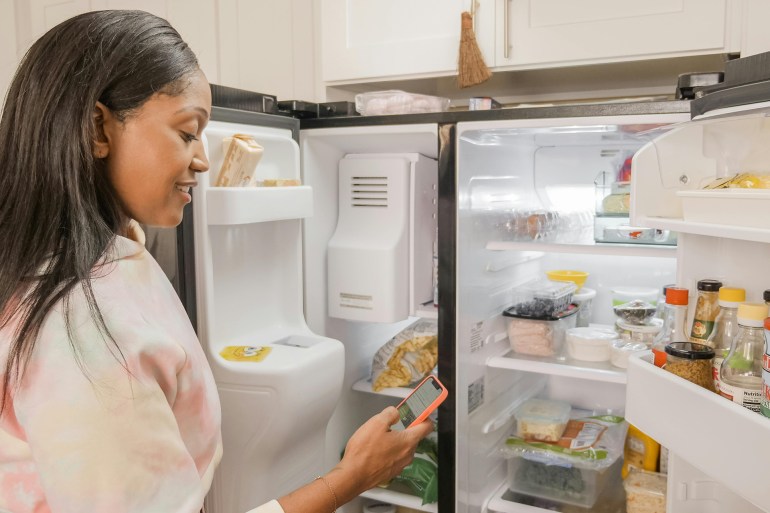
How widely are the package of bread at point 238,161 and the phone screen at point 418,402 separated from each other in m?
0.57

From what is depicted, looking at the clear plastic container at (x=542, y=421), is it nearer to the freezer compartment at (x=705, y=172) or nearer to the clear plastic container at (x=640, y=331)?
the clear plastic container at (x=640, y=331)

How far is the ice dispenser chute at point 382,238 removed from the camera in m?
1.80

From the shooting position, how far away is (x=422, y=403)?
126 cm

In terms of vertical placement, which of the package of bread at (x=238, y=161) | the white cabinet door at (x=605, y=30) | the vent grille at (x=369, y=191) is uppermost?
the white cabinet door at (x=605, y=30)

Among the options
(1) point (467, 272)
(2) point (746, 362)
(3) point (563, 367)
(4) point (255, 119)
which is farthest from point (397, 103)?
(2) point (746, 362)

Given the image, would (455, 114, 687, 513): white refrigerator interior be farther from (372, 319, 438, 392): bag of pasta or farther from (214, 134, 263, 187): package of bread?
(214, 134, 263, 187): package of bread

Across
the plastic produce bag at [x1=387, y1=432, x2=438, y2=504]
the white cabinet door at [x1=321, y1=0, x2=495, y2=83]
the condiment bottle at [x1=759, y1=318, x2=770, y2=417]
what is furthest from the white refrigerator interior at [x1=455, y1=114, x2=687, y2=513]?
the condiment bottle at [x1=759, y1=318, x2=770, y2=417]

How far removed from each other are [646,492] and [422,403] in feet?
2.35

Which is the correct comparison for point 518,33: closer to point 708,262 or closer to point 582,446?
point 708,262

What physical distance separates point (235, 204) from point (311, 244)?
1.56 feet

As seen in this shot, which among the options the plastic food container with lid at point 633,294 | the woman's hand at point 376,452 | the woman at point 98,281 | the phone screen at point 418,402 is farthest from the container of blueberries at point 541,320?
the woman at point 98,281

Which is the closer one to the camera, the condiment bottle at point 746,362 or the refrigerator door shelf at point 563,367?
the condiment bottle at point 746,362

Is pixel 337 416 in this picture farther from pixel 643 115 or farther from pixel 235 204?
pixel 643 115

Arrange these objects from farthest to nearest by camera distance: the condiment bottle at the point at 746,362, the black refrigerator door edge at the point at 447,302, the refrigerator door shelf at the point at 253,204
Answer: the black refrigerator door edge at the point at 447,302, the refrigerator door shelf at the point at 253,204, the condiment bottle at the point at 746,362
